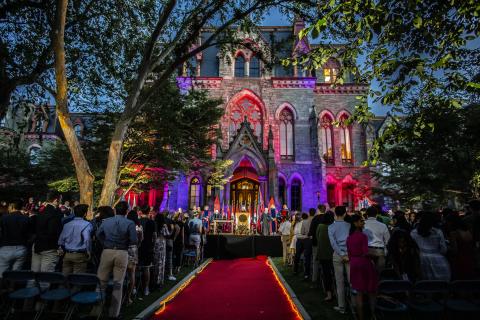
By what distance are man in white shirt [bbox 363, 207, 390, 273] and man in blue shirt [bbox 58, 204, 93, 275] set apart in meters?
6.01

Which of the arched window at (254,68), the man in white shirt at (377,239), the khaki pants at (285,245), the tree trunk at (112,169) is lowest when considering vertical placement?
the khaki pants at (285,245)

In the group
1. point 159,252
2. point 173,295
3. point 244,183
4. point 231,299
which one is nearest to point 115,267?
point 173,295

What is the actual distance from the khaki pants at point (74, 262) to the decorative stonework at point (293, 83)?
946 inches

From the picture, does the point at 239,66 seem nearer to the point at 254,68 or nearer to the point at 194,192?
the point at 254,68

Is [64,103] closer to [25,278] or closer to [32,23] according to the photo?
[32,23]

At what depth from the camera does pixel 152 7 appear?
10.8 meters

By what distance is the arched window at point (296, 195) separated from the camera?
25.3 m

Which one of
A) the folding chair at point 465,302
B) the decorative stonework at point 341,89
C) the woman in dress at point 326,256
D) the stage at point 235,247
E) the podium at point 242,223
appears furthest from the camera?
the decorative stonework at point 341,89

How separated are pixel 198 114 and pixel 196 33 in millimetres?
7263

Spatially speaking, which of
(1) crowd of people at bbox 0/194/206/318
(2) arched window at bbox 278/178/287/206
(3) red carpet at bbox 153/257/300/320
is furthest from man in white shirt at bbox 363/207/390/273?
(2) arched window at bbox 278/178/287/206

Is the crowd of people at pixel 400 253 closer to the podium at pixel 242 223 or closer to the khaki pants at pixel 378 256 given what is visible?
the khaki pants at pixel 378 256

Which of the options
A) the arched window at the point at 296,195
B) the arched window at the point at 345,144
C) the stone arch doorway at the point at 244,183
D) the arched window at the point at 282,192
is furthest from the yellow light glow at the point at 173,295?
the arched window at the point at 345,144

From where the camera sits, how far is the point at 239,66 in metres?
28.4

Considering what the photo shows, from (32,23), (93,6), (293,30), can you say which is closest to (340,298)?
(93,6)
